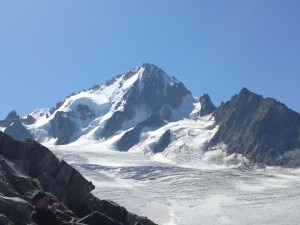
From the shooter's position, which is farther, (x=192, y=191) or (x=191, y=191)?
(x=191, y=191)

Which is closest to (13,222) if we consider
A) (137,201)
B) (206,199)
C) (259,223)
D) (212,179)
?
(259,223)

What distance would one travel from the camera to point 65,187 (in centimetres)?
3186

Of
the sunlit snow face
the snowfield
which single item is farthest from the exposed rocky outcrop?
the sunlit snow face

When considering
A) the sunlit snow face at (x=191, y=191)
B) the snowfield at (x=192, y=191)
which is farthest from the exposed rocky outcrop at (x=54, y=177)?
the sunlit snow face at (x=191, y=191)

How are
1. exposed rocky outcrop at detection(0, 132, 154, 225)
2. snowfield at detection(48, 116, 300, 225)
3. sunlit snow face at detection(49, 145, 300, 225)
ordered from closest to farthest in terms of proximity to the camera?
1. exposed rocky outcrop at detection(0, 132, 154, 225)
2. snowfield at detection(48, 116, 300, 225)
3. sunlit snow face at detection(49, 145, 300, 225)

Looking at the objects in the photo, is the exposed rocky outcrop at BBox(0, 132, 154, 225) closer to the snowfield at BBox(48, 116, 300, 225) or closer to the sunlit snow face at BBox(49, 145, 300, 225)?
the snowfield at BBox(48, 116, 300, 225)

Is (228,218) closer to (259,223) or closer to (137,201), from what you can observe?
(259,223)

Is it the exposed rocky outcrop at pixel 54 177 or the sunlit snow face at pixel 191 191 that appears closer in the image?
the exposed rocky outcrop at pixel 54 177

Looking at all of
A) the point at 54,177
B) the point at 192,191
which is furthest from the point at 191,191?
the point at 54,177

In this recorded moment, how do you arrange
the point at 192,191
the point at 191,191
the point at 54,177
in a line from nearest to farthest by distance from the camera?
the point at 54,177, the point at 192,191, the point at 191,191

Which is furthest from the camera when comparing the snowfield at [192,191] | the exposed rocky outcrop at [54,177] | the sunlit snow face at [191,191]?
the sunlit snow face at [191,191]

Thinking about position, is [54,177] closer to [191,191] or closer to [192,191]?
[192,191]

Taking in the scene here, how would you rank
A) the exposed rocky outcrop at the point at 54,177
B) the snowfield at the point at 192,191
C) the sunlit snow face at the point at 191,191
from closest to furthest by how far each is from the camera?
the exposed rocky outcrop at the point at 54,177, the snowfield at the point at 192,191, the sunlit snow face at the point at 191,191

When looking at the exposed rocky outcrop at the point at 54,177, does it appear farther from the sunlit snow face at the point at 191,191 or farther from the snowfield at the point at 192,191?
the sunlit snow face at the point at 191,191
